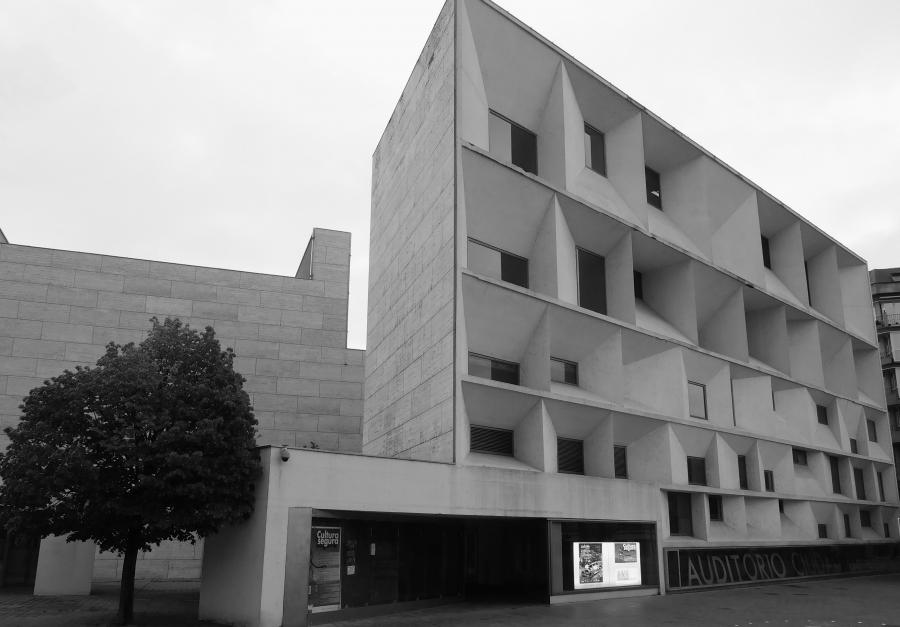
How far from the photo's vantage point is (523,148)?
→ 2886cm

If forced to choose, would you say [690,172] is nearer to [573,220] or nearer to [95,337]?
[573,220]

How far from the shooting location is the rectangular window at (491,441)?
2438 cm

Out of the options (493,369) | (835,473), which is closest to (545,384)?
(493,369)

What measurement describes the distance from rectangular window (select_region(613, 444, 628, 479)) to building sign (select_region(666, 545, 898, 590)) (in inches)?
129

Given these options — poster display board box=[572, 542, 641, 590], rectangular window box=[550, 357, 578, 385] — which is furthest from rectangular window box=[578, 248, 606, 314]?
poster display board box=[572, 542, 641, 590]

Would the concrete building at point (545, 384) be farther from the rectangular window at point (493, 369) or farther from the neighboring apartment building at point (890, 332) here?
the neighboring apartment building at point (890, 332)

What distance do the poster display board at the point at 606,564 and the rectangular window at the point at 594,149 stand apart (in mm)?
15032

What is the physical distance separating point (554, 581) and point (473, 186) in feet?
42.2

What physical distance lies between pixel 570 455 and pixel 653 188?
1452cm

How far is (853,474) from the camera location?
1571 inches

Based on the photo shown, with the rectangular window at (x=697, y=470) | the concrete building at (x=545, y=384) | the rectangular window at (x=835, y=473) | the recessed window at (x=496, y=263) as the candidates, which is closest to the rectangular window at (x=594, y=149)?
the concrete building at (x=545, y=384)

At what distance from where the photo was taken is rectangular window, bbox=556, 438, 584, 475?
26.7 meters

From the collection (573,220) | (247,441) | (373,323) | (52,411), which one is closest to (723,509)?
(573,220)

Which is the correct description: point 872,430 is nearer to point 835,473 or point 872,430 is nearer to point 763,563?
point 835,473
